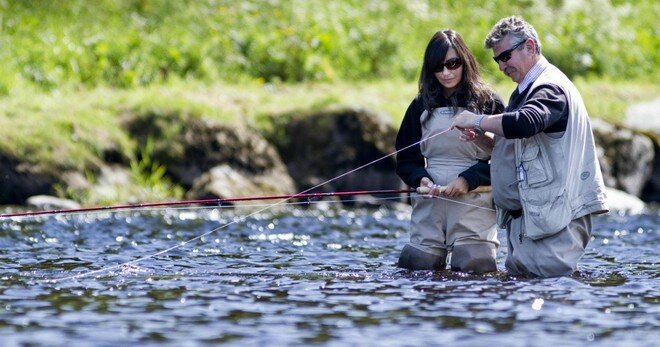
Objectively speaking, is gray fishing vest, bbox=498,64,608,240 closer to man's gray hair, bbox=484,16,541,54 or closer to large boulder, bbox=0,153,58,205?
man's gray hair, bbox=484,16,541,54

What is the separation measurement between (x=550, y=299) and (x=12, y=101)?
10305 millimetres

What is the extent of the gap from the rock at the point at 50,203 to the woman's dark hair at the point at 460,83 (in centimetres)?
698

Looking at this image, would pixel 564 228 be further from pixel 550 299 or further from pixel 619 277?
pixel 619 277

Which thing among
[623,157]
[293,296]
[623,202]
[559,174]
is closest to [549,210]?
[559,174]

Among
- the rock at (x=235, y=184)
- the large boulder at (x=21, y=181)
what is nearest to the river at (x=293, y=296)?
the large boulder at (x=21, y=181)

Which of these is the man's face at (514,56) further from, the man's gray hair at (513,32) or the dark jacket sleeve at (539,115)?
the dark jacket sleeve at (539,115)

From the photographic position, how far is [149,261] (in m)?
9.74

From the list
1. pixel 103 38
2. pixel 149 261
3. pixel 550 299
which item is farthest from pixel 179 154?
pixel 550 299

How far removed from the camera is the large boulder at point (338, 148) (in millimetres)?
16078

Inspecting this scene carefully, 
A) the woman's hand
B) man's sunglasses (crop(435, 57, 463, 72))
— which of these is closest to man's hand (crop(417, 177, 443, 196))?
the woman's hand

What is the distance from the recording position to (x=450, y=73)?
810cm

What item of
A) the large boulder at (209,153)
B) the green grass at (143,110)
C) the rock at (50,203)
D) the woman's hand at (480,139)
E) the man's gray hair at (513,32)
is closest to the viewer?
the man's gray hair at (513,32)

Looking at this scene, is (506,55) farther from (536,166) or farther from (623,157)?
(623,157)

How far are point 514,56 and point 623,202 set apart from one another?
8.81m
